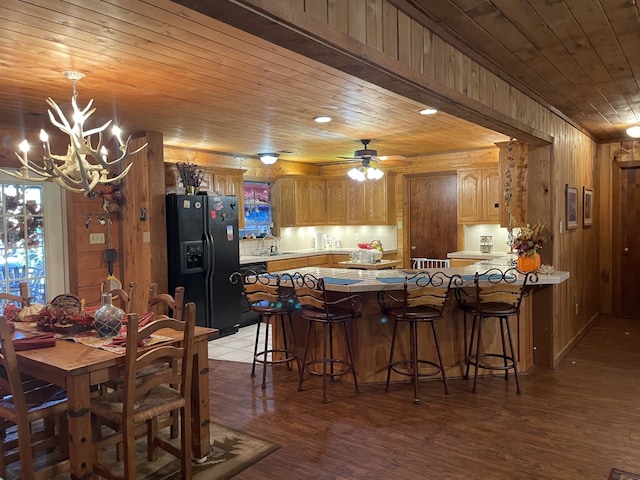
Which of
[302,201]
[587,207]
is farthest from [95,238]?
[587,207]

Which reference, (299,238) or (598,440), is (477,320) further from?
(299,238)

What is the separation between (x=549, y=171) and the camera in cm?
456

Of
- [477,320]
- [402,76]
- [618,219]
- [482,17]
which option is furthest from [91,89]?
[618,219]

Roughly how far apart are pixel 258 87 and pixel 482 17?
5.39ft

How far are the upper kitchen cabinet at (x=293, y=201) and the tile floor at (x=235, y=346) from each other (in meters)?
2.10

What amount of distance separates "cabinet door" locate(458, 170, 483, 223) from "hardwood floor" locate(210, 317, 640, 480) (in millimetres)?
2668

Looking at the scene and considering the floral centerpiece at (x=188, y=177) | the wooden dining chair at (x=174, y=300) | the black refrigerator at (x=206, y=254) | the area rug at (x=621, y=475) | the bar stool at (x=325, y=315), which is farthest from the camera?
the floral centerpiece at (x=188, y=177)

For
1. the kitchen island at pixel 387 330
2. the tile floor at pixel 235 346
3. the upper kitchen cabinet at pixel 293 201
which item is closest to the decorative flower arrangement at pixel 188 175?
the tile floor at pixel 235 346

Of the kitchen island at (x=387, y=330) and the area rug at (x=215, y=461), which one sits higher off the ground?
the kitchen island at (x=387, y=330)

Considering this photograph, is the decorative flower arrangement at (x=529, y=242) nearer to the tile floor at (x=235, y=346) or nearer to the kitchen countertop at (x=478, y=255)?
the kitchen countertop at (x=478, y=255)

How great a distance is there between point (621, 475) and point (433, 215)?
5177 mm

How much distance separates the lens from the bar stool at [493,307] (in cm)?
400

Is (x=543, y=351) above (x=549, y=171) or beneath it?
beneath

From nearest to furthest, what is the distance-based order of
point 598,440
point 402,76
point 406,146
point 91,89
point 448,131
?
point 402,76, point 598,440, point 91,89, point 448,131, point 406,146
